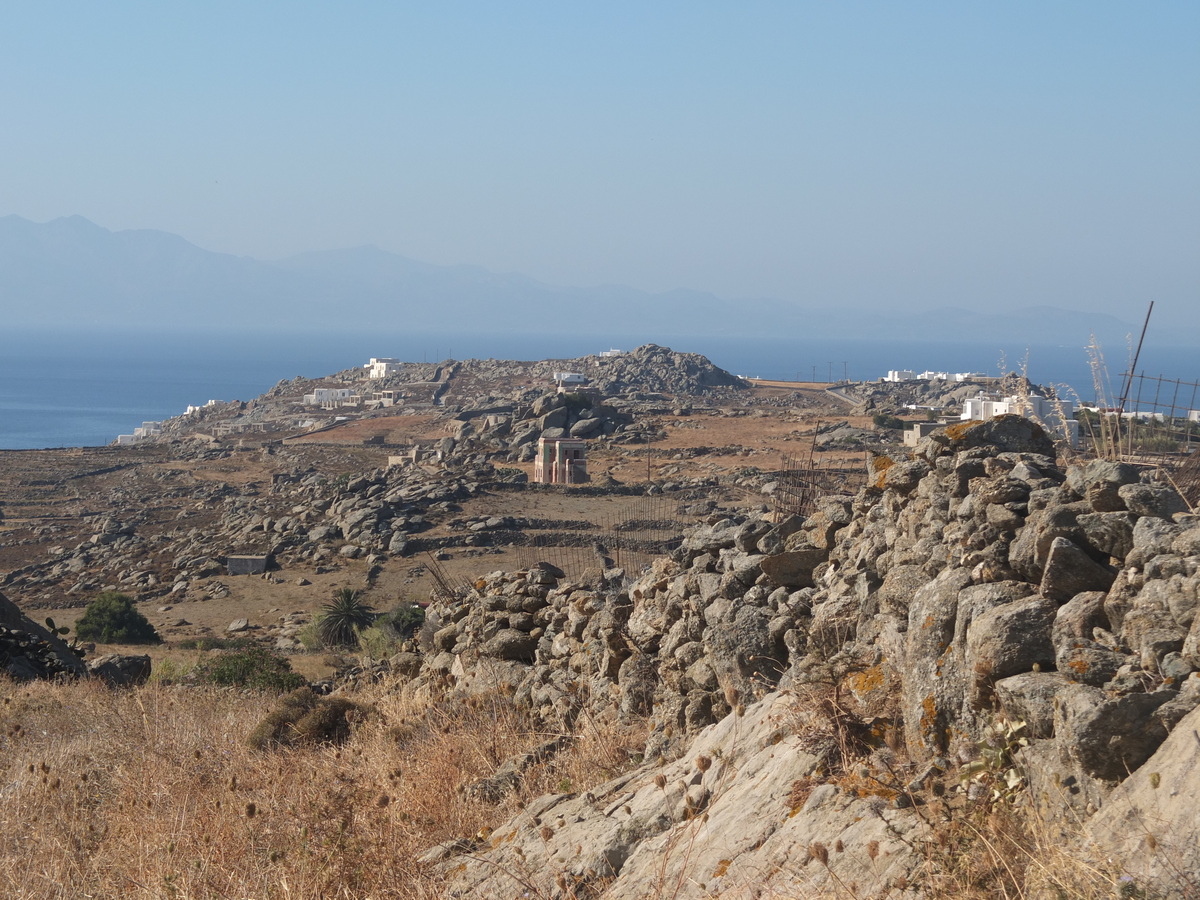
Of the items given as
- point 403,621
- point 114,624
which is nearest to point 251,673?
point 403,621

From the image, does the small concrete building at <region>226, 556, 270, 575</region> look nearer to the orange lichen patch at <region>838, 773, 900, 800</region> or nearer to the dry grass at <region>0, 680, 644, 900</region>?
the dry grass at <region>0, 680, 644, 900</region>

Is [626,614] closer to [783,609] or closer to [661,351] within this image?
[783,609]

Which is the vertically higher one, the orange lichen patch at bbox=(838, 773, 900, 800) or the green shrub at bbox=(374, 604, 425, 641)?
the orange lichen patch at bbox=(838, 773, 900, 800)

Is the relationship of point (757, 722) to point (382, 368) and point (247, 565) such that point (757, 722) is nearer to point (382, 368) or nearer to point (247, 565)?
point (247, 565)

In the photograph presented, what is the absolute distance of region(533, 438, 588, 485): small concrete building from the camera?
43.2 m

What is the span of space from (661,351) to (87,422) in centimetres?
7975

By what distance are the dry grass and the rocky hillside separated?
0.39m

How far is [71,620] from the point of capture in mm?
30219

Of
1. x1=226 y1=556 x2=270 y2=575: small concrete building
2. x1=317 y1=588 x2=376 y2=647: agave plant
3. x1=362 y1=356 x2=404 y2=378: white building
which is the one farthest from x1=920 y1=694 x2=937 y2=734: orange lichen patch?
x1=362 y1=356 x2=404 y2=378: white building

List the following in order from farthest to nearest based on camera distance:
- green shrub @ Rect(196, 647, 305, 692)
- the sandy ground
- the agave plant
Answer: the sandy ground → the agave plant → green shrub @ Rect(196, 647, 305, 692)

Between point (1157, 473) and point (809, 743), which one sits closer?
point (809, 743)

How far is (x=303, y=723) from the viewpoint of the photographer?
905 centimetres

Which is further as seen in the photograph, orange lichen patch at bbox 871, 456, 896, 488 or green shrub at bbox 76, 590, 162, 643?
green shrub at bbox 76, 590, 162, 643

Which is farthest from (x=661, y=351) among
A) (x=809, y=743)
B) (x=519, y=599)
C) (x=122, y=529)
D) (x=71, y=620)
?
(x=809, y=743)
